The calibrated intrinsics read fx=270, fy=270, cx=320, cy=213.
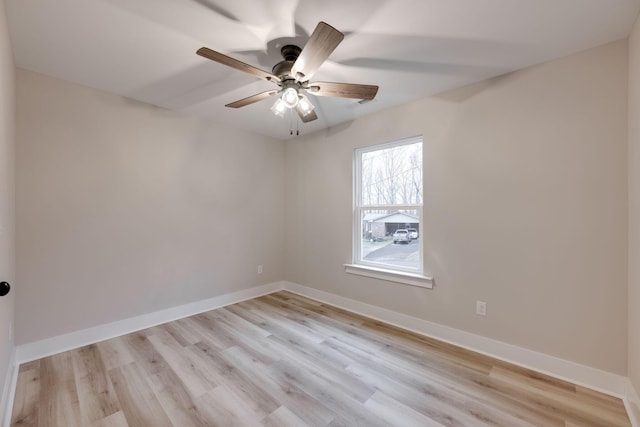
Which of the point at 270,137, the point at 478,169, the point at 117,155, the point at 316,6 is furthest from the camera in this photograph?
the point at 270,137

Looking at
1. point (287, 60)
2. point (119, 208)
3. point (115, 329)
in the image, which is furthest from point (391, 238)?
point (115, 329)

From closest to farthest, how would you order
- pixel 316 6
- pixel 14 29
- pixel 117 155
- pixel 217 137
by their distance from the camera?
pixel 316 6 < pixel 14 29 < pixel 117 155 < pixel 217 137

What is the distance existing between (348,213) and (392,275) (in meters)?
0.97

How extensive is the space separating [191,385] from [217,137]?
283 cm

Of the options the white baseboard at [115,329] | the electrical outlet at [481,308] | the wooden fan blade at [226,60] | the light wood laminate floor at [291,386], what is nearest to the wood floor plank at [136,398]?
the light wood laminate floor at [291,386]

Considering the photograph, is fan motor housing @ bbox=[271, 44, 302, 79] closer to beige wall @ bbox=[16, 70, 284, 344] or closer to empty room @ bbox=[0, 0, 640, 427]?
empty room @ bbox=[0, 0, 640, 427]

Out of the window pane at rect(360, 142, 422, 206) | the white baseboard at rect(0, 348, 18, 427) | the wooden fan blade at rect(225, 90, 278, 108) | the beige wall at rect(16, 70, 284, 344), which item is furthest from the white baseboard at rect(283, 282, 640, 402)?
the white baseboard at rect(0, 348, 18, 427)

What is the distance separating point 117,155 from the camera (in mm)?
2789

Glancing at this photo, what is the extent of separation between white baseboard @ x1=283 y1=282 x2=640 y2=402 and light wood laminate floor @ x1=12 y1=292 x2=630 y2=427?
0.30ft

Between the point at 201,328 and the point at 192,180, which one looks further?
the point at 192,180

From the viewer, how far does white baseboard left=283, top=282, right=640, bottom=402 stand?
75.8 inches

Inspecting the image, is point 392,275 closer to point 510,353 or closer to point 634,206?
point 510,353

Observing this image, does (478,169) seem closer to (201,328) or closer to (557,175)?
(557,175)

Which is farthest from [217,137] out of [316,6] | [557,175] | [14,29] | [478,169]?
[557,175]
